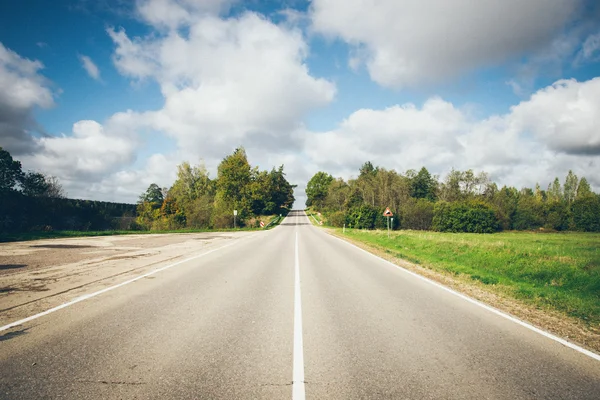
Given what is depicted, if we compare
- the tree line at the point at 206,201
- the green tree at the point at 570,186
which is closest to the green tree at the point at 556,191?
the green tree at the point at 570,186

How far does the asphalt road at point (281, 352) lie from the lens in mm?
3025

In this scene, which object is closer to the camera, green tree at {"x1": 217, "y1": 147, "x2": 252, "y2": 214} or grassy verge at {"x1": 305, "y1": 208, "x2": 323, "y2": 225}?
green tree at {"x1": 217, "y1": 147, "x2": 252, "y2": 214}

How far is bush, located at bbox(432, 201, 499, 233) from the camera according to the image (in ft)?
169

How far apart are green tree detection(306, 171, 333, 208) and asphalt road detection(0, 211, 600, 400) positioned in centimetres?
11250

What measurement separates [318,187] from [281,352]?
11901 cm

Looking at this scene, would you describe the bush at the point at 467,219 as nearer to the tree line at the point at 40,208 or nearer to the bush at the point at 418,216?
the bush at the point at 418,216

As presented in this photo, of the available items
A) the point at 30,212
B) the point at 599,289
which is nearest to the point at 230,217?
the point at 30,212

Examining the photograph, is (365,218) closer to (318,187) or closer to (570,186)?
(318,187)

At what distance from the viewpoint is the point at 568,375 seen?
3.41 metres

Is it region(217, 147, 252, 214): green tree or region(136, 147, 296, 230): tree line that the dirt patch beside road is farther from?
region(217, 147, 252, 214): green tree

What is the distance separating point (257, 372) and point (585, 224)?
80.3 meters

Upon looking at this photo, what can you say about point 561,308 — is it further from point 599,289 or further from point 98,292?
point 98,292

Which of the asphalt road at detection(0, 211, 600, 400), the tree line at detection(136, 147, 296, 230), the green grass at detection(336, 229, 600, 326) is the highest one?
the tree line at detection(136, 147, 296, 230)

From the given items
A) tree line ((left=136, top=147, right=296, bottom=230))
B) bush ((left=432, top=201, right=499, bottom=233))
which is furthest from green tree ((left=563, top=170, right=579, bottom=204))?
tree line ((left=136, top=147, right=296, bottom=230))
